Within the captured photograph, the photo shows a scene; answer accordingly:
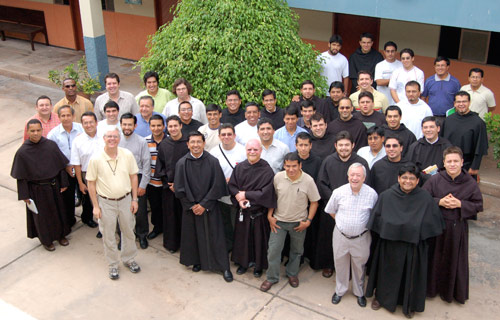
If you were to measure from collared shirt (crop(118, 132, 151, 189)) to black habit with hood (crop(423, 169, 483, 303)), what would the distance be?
3291mm

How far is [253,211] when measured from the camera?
6.29m

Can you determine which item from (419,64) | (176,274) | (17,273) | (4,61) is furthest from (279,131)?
(4,61)

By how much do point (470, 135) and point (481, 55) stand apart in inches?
139

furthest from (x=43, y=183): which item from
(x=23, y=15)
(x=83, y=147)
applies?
(x=23, y=15)

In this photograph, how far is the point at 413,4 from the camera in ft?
28.3

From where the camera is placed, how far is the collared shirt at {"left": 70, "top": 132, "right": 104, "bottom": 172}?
6995 millimetres

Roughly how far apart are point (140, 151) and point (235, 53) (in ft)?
7.37

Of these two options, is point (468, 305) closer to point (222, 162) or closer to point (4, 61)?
point (222, 162)

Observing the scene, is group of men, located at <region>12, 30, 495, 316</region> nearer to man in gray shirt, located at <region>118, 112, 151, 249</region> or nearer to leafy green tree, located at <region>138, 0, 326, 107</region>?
man in gray shirt, located at <region>118, 112, 151, 249</region>

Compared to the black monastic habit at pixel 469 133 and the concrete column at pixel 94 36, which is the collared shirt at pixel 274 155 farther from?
the concrete column at pixel 94 36

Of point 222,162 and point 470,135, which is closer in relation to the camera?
point 222,162

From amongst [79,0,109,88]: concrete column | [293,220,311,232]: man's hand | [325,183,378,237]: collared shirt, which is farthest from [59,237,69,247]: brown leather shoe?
[79,0,109,88]: concrete column

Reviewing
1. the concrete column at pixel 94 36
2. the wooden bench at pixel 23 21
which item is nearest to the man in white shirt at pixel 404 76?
the concrete column at pixel 94 36

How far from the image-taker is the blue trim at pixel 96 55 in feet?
40.9
